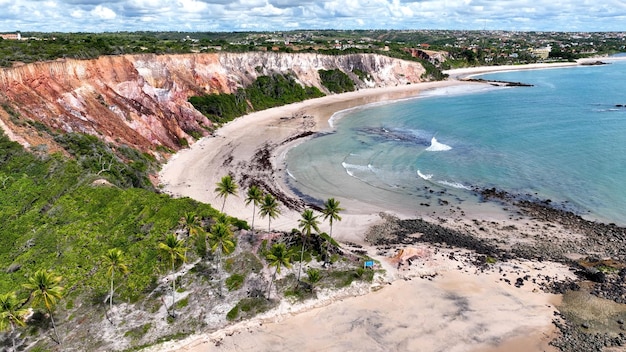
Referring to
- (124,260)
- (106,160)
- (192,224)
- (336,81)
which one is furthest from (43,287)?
(336,81)

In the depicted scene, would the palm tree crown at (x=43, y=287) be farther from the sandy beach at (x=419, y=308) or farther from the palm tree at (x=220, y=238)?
the palm tree at (x=220, y=238)

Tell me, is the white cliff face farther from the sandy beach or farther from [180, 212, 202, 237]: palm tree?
[180, 212, 202, 237]: palm tree

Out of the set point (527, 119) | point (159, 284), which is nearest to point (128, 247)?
point (159, 284)

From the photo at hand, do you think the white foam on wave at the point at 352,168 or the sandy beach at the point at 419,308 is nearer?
the sandy beach at the point at 419,308

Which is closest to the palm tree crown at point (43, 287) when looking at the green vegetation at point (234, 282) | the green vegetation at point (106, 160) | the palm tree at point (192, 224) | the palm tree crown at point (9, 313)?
the palm tree crown at point (9, 313)

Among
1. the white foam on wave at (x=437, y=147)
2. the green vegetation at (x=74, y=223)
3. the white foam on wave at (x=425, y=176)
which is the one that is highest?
the green vegetation at (x=74, y=223)

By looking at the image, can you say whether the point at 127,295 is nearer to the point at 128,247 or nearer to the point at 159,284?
the point at 159,284

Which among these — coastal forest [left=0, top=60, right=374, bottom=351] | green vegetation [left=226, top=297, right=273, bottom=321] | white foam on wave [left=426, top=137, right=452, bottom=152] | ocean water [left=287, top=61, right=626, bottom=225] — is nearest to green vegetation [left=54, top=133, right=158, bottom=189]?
coastal forest [left=0, top=60, right=374, bottom=351]
